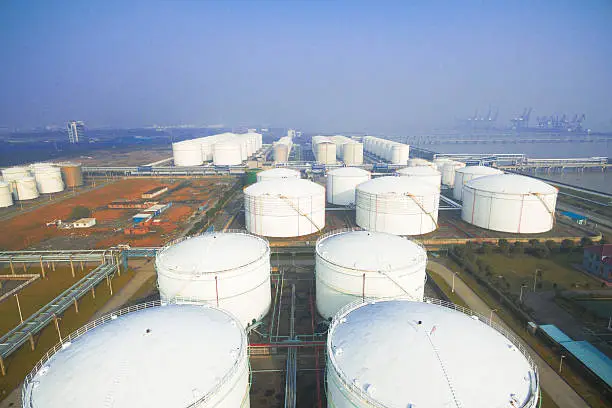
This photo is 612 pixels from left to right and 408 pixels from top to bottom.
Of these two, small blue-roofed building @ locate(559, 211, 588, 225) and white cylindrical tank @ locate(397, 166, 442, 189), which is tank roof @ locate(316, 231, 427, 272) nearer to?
white cylindrical tank @ locate(397, 166, 442, 189)

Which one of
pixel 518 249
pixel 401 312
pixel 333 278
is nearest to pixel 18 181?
pixel 333 278

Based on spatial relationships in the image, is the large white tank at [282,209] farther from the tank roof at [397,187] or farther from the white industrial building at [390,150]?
the white industrial building at [390,150]

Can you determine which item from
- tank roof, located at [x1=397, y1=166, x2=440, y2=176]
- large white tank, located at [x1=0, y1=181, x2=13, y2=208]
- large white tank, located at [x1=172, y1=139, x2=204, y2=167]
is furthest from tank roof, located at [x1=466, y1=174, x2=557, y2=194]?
large white tank, located at [x1=172, y1=139, x2=204, y2=167]

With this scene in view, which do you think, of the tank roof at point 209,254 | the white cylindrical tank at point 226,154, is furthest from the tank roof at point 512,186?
the white cylindrical tank at point 226,154

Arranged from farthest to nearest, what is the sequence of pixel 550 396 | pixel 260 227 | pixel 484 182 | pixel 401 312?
pixel 484 182
pixel 260 227
pixel 550 396
pixel 401 312

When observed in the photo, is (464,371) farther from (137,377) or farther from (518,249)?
(518,249)

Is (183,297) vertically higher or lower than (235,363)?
lower

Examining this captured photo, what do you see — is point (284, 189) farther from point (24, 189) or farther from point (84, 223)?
point (24, 189)
